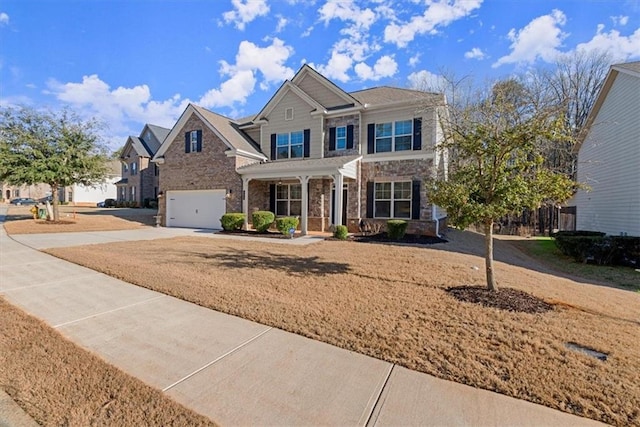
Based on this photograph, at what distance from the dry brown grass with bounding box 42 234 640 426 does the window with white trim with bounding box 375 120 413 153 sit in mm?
7606

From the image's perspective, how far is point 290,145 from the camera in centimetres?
1731

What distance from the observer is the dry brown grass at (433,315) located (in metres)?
2.91

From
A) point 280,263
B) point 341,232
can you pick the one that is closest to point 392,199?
point 341,232

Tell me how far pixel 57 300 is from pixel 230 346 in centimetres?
381

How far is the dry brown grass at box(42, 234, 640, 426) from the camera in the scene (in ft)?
9.55

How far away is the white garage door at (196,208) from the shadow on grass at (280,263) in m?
8.69

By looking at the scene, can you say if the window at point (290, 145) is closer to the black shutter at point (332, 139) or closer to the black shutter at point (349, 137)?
the black shutter at point (332, 139)

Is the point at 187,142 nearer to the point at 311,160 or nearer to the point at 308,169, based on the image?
the point at 311,160

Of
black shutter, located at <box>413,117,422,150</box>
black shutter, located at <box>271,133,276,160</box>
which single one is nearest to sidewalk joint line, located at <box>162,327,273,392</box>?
black shutter, located at <box>413,117,422,150</box>

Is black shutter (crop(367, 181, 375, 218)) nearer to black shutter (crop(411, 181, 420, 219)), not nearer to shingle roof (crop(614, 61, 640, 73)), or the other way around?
black shutter (crop(411, 181, 420, 219))

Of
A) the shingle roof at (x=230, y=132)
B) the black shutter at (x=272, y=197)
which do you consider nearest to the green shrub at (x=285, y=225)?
the black shutter at (x=272, y=197)

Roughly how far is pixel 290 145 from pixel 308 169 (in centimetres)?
403

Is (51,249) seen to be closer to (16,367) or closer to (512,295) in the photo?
(16,367)

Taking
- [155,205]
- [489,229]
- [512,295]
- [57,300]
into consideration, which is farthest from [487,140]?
[155,205]
